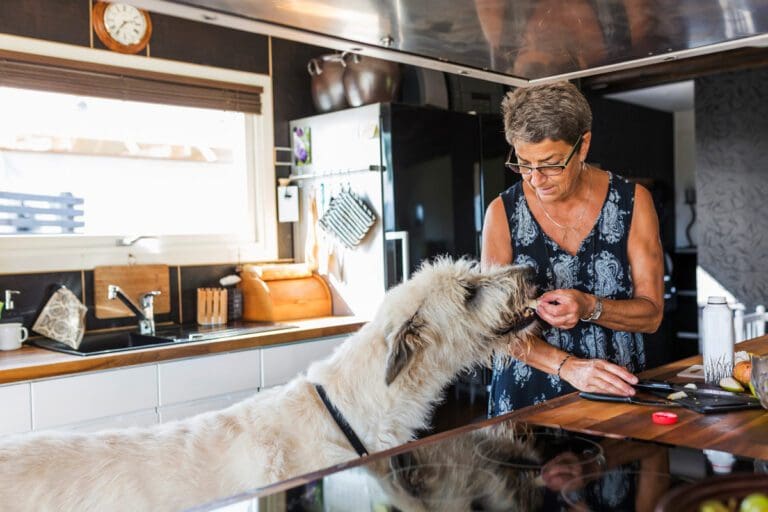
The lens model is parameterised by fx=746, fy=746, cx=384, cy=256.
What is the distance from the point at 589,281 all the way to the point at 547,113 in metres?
0.54

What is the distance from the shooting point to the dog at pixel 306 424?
1.64 meters

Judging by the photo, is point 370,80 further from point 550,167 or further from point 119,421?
point 550,167

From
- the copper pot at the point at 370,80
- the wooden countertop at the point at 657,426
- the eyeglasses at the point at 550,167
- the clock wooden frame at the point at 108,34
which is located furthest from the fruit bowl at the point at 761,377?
the clock wooden frame at the point at 108,34

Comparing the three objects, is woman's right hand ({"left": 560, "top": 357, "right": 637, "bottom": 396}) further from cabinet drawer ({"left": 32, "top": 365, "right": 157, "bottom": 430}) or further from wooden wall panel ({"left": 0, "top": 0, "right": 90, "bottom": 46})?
wooden wall panel ({"left": 0, "top": 0, "right": 90, "bottom": 46})

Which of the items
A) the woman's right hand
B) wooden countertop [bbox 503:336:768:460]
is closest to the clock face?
the woman's right hand

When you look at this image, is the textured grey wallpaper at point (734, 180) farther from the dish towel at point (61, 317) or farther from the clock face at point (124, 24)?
the dish towel at point (61, 317)

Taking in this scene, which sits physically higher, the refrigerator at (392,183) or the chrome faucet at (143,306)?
the refrigerator at (392,183)

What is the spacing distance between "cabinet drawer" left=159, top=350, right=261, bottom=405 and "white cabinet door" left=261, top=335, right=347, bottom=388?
0.17 feet

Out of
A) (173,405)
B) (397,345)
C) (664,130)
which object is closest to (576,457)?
(397,345)

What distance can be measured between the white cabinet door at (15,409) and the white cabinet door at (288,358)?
1.12 metres

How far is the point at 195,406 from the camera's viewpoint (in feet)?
11.3

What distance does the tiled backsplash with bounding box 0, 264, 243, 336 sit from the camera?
367 centimetres

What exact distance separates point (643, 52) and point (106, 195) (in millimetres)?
3185

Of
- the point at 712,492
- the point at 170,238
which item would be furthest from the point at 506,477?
the point at 170,238
